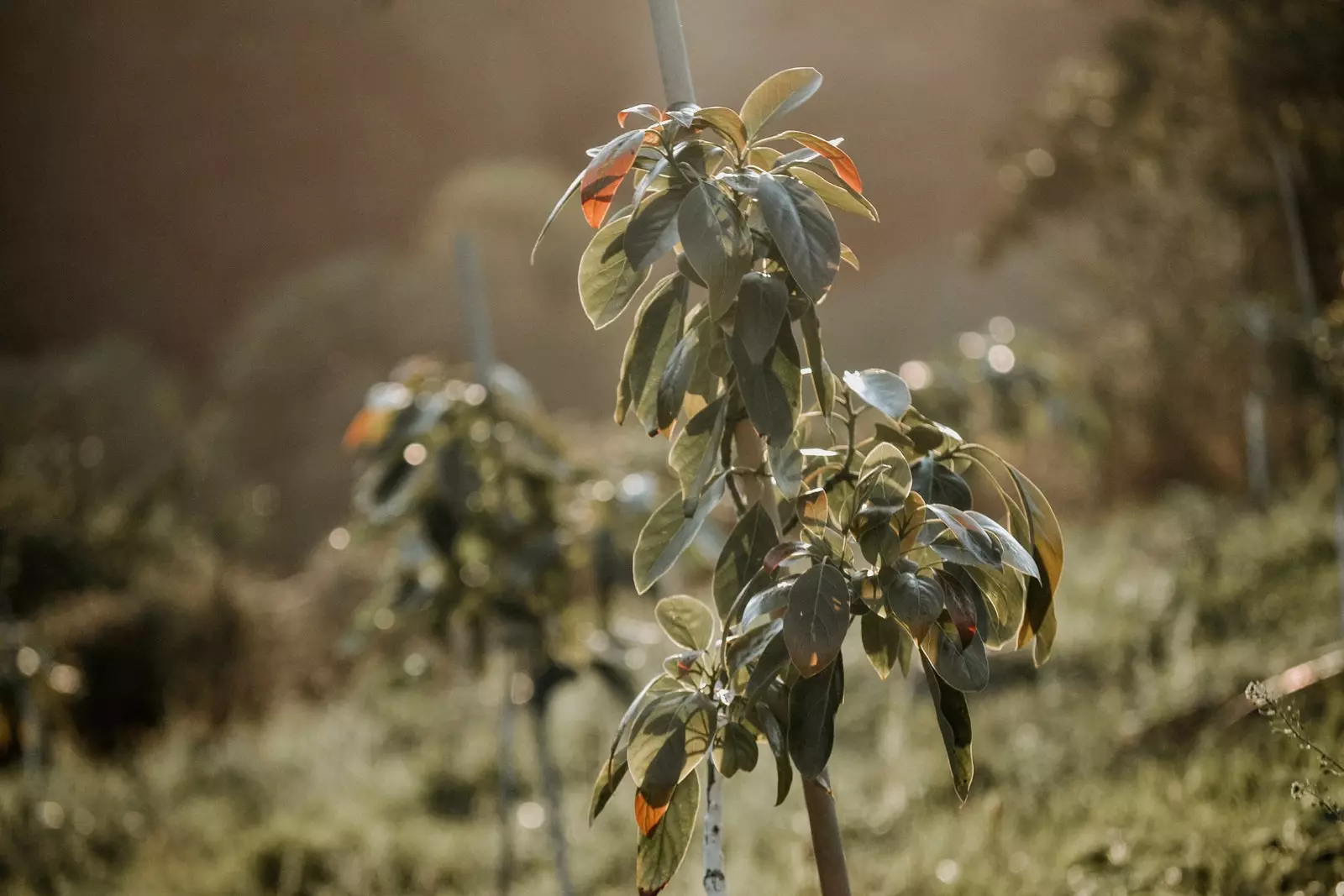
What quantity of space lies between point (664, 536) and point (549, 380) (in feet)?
45.9

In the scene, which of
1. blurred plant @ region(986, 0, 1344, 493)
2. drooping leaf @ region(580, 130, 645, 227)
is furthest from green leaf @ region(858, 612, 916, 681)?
blurred plant @ region(986, 0, 1344, 493)

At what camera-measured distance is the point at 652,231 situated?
825mm

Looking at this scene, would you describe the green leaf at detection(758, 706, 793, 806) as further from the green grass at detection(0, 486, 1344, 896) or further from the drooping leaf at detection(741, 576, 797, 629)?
the green grass at detection(0, 486, 1344, 896)

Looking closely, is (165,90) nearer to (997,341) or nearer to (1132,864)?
(997,341)

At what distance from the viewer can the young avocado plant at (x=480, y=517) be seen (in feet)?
6.47

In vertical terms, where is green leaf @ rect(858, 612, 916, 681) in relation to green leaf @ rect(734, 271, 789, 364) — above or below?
below

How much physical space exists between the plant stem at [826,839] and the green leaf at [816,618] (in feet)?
0.92

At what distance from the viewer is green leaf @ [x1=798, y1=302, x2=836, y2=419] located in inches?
33.5

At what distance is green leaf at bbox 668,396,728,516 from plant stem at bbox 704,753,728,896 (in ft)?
0.95

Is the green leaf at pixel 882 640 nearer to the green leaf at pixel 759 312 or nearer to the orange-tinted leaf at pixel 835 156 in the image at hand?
the green leaf at pixel 759 312

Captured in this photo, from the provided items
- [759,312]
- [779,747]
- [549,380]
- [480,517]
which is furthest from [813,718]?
[549,380]

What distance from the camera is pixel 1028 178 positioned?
501cm

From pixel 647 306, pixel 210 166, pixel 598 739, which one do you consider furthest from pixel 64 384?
pixel 647 306

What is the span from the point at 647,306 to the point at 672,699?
402mm
